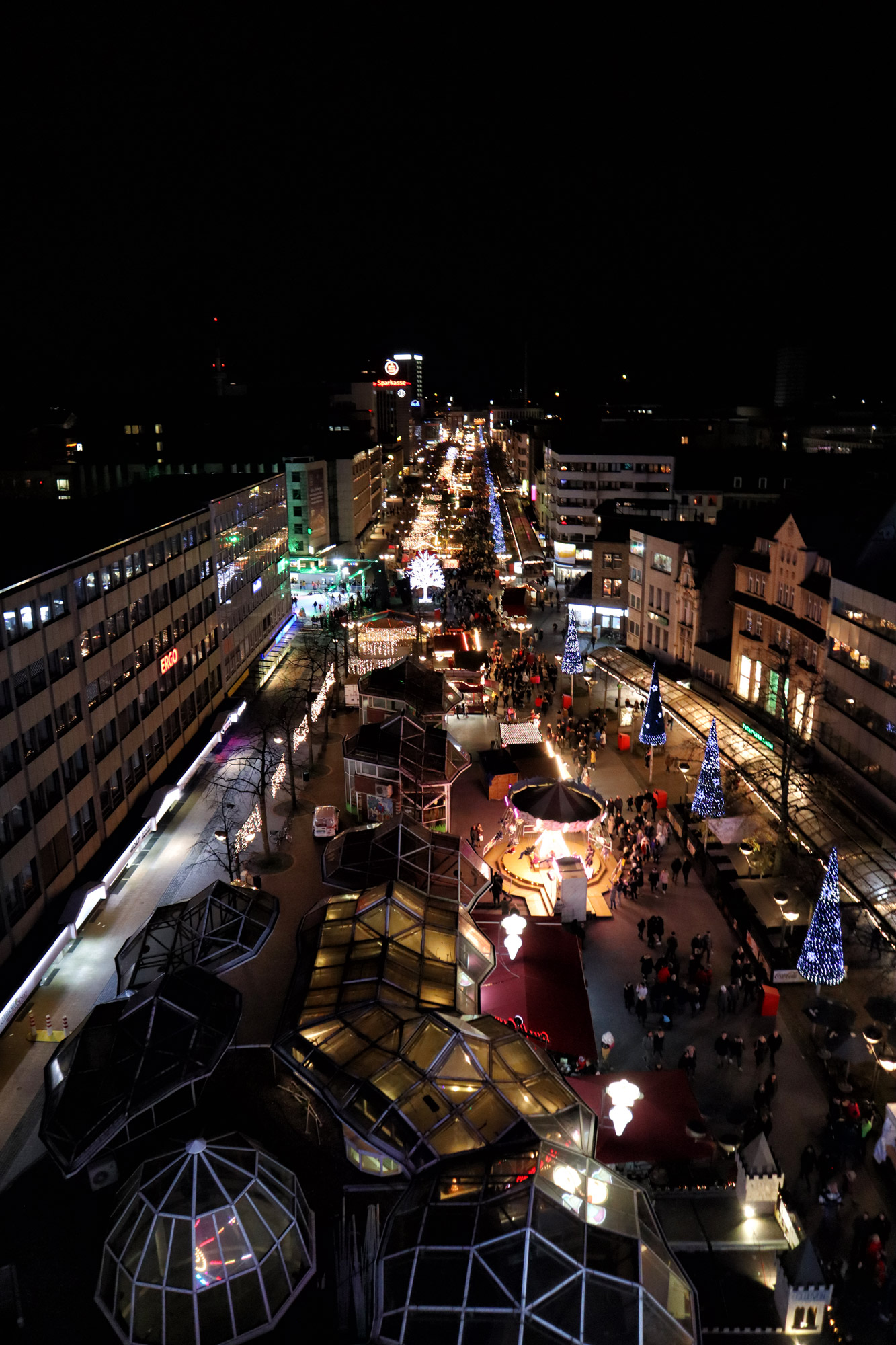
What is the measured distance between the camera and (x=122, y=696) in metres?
30.9

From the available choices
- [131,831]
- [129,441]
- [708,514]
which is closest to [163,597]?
[131,831]

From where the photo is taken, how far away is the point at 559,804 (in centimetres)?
3020

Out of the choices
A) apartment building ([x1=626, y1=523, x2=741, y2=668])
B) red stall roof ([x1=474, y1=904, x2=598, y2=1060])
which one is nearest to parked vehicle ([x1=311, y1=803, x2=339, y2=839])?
red stall roof ([x1=474, y1=904, x2=598, y2=1060])

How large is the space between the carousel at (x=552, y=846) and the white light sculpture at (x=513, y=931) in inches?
147

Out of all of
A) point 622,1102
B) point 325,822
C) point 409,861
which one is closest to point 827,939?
point 622,1102

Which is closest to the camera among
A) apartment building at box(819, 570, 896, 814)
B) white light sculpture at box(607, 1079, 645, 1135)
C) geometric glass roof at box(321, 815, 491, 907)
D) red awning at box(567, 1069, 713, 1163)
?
red awning at box(567, 1069, 713, 1163)

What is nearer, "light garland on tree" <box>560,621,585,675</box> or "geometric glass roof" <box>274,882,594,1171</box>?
"geometric glass roof" <box>274,882,594,1171</box>

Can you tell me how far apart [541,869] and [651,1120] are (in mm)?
13158

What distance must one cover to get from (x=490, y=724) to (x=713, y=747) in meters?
15.7

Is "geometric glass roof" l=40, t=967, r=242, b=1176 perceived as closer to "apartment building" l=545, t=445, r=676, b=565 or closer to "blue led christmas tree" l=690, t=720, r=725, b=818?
"blue led christmas tree" l=690, t=720, r=725, b=818

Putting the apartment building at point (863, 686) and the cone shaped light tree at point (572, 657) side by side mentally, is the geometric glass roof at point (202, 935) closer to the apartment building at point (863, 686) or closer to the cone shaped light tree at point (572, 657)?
the apartment building at point (863, 686)

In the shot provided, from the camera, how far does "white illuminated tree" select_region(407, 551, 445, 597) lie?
66.5m

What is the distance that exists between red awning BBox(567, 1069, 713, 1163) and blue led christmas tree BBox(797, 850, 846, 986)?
5.32 m

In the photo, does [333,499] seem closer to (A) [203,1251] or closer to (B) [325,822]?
(B) [325,822]
